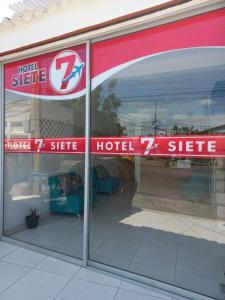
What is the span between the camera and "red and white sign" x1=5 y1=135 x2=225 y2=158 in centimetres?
219

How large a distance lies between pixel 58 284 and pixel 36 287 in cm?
22

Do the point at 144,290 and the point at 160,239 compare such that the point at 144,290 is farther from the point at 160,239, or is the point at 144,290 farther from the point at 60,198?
the point at 60,198

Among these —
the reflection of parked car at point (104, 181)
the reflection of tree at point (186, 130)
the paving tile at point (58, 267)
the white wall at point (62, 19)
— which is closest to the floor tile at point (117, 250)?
the paving tile at point (58, 267)

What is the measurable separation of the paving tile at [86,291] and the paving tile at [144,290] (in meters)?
0.14

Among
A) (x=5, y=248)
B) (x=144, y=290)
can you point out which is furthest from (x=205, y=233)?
(x=5, y=248)

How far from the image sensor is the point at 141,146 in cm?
254

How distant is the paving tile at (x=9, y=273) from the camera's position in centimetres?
246

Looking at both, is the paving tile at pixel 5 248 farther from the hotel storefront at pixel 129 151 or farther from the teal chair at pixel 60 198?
the teal chair at pixel 60 198

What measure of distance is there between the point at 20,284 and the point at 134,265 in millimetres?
1264

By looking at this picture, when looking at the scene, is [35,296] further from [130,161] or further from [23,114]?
[23,114]

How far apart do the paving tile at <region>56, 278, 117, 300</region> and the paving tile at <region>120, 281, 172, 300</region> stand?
0.14 metres

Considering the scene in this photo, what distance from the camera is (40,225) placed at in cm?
379

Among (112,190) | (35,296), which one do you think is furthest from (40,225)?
(35,296)

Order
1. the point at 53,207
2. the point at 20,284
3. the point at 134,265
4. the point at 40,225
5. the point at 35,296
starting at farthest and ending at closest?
1. the point at 53,207
2. the point at 40,225
3. the point at 134,265
4. the point at 20,284
5. the point at 35,296
